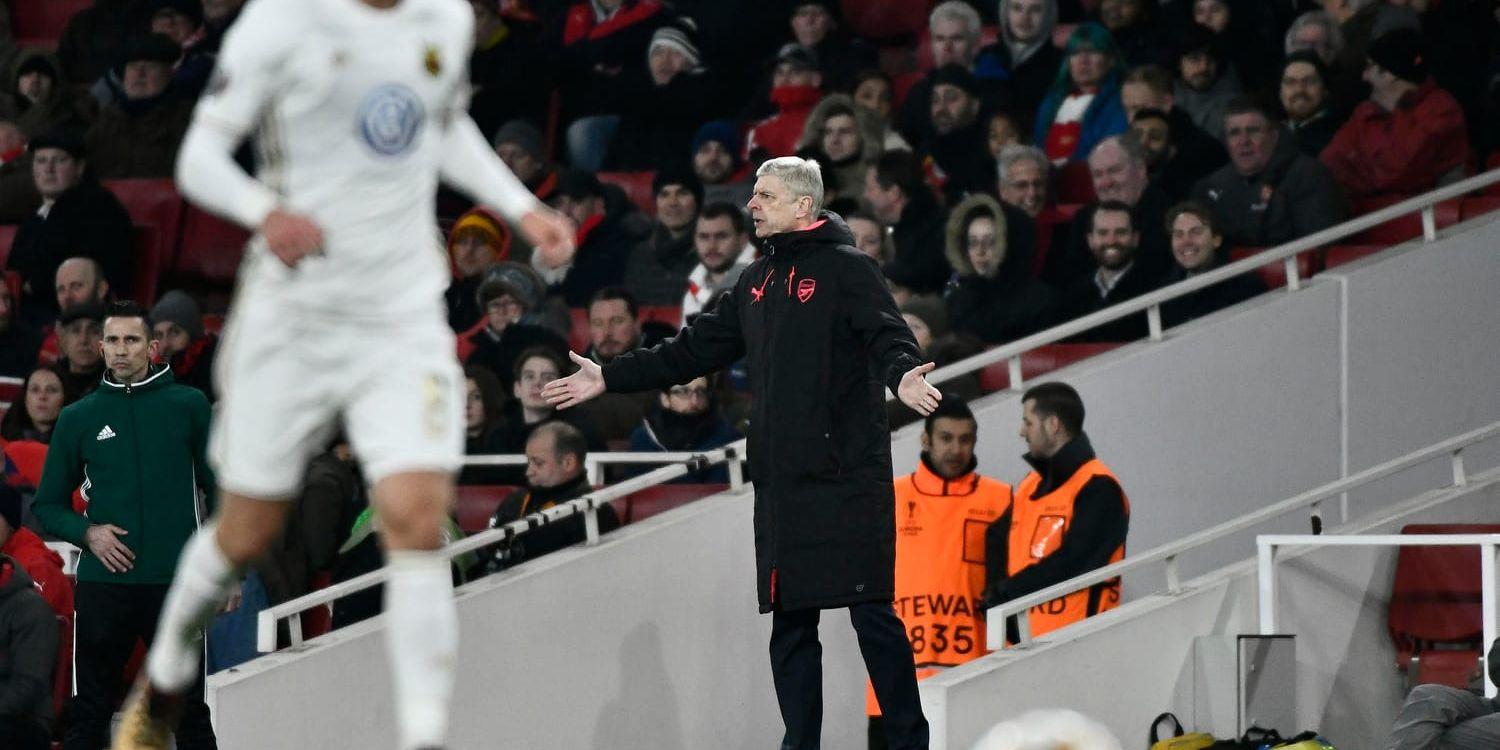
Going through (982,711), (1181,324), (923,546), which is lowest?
(982,711)

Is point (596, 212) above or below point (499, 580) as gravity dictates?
above

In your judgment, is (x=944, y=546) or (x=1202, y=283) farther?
(x=1202, y=283)

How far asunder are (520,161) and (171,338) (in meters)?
2.65

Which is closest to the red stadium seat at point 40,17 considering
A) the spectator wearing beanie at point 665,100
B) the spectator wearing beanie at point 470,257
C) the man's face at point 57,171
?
the man's face at point 57,171

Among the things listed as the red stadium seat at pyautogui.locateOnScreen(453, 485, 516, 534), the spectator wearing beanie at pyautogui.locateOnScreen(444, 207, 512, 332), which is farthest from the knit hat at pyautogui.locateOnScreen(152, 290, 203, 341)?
the red stadium seat at pyautogui.locateOnScreen(453, 485, 516, 534)

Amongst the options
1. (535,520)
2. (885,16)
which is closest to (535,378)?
(535,520)

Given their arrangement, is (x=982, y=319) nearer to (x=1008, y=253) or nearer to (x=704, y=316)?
(x=1008, y=253)

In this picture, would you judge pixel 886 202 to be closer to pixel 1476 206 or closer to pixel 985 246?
pixel 985 246

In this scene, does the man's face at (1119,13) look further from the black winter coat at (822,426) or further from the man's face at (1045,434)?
the black winter coat at (822,426)

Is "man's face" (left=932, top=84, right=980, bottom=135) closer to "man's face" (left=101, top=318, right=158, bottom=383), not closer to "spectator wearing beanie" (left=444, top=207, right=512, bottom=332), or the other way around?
"spectator wearing beanie" (left=444, top=207, right=512, bottom=332)

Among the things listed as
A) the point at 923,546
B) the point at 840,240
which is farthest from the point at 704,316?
the point at 923,546

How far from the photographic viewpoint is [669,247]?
37.4 feet

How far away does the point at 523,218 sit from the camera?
475 centimetres

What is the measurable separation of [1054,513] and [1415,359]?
298cm
